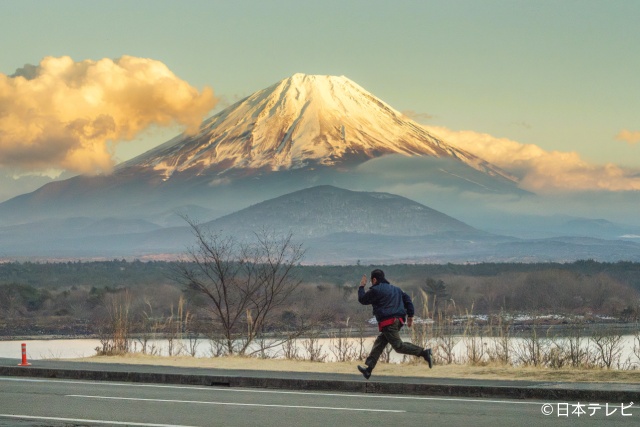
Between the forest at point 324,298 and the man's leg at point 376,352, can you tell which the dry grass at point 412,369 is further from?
the forest at point 324,298

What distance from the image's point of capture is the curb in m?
15.4

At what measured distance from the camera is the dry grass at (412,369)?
17562 mm

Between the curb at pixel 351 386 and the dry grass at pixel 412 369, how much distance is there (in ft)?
4.64

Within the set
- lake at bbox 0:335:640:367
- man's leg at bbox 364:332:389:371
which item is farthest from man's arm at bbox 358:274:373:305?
lake at bbox 0:335:640:367

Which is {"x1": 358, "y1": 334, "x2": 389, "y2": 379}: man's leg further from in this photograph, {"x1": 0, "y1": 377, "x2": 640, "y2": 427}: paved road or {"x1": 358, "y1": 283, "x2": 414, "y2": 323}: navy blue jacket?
{"x1": 0, "y1": 377, "x2": 640, "y2": 427}: paved road

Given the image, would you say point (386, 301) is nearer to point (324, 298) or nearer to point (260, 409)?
point (260, 409)

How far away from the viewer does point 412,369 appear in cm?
1959

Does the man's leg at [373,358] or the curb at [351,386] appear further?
the man's leg at [373,358]

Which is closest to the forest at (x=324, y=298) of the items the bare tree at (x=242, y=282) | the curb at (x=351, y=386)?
the bare tree at (x=242, y=282)

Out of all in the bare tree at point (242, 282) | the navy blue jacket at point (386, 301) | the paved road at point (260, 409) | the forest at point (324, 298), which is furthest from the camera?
the forest at point (324, 298)

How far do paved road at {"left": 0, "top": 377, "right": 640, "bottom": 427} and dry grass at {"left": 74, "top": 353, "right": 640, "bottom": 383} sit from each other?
2.31 m

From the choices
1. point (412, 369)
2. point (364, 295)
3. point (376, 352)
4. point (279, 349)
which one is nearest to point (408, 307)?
point (364, 295)

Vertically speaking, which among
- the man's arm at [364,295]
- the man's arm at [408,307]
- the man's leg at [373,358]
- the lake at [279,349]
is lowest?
the lake at [279,349]

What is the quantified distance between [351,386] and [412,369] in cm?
271
